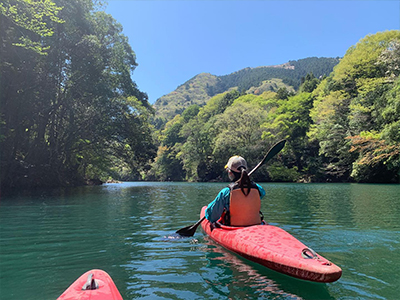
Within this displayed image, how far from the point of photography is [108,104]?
72.5ft

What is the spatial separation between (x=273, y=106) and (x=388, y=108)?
2911 centimetres

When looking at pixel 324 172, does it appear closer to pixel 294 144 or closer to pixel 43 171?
pixel 294 144

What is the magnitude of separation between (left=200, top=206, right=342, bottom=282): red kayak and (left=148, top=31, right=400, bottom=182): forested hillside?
76.5 ft

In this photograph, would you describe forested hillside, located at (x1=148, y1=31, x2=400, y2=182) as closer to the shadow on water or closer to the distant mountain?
the shadow on water

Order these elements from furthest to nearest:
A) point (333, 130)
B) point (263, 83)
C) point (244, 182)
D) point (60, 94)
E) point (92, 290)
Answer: point (263, 83) < point (333, 130) < point (60, 94) < point (244, 182) < point (92, 290)

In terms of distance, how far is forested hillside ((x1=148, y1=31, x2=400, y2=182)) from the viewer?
25.5 meters

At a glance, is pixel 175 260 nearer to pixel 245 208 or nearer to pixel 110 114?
pixel 245 208

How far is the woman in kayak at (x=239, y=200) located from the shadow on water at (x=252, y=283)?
70 cm

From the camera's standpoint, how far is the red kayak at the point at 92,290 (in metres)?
2.18

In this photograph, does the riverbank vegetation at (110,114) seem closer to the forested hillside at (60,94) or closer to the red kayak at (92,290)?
the forested hillside at (60,94)

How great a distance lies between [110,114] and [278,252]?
70.1ft

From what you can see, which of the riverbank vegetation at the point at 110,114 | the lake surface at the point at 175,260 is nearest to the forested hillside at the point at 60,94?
the riverbank vegetation at the point at 110,114

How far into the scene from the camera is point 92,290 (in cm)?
227

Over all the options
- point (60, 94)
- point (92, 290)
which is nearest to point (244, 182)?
point (92, 290)
